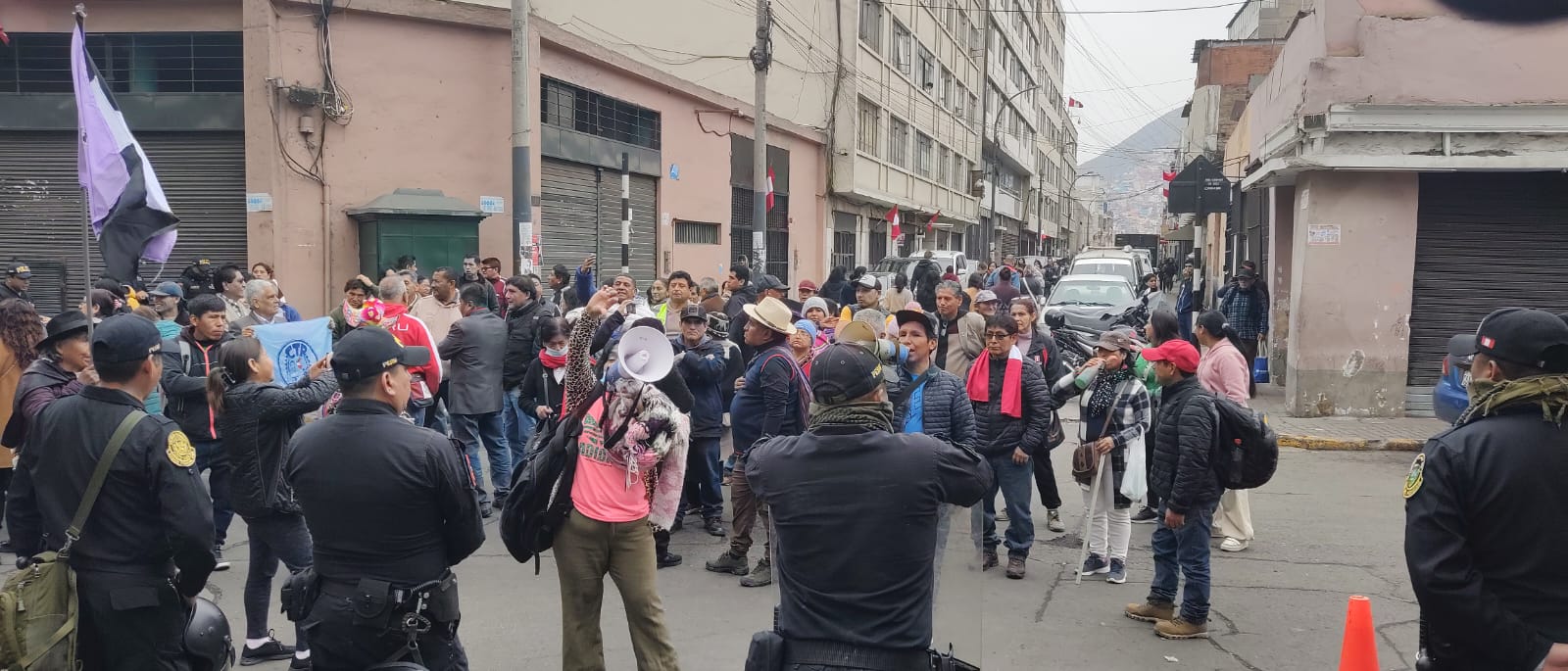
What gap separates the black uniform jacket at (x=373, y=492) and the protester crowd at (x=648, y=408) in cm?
2

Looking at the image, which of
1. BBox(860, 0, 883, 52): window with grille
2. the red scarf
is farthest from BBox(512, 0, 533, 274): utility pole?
BBox(860, 0, 883, 52): window with grille

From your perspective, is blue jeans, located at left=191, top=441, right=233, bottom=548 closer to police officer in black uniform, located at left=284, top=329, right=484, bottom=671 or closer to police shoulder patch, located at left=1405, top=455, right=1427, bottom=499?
police officer in black uniform, located at left=284, top=329, right=484, bottom=671

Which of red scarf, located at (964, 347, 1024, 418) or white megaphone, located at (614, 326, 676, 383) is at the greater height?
white megaphone, located at (614, 326, 676, 383)

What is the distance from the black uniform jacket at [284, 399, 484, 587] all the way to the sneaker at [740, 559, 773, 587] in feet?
11.3

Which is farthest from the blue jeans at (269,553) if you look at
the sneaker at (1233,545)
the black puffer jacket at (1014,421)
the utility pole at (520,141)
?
the utility pole at (520,141)

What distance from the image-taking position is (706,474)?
8.09 metres

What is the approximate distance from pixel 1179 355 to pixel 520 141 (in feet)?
36.0

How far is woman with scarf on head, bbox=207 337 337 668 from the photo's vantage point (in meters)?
5.10

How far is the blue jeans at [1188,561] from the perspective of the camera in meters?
5.81

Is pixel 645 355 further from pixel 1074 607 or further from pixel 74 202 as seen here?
pixel 74 202

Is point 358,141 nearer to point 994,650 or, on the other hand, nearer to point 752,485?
Answer: point 994,650

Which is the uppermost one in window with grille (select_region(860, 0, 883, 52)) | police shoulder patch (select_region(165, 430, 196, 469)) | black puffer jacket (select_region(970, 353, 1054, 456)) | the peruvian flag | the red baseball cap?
window with grille (select_region(860, 0, 883, 52))

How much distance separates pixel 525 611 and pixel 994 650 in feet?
8.91

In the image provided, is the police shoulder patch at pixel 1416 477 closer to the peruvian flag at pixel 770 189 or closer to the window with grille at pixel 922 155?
the peruvian flag at pixel 770 189
